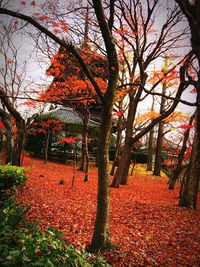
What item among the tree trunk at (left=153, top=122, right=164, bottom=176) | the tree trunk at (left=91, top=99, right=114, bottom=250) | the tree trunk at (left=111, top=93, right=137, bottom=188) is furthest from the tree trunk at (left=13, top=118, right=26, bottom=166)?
the tree trunk at (left=153, top=122, right=164, bottom=176)

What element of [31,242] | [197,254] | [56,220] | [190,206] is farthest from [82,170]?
[31,242]

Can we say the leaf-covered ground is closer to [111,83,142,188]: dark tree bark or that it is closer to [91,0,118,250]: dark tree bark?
[91,0,118,250]: dark tree bark

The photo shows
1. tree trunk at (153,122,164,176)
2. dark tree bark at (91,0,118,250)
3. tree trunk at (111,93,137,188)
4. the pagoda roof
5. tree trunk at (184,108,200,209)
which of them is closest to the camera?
dark tree bark at (91,0,118,250)

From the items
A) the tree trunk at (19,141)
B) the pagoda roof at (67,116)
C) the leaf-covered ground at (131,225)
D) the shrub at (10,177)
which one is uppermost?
the pagoda roof at (67,116)

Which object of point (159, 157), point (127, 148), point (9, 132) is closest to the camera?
point (9, 132)

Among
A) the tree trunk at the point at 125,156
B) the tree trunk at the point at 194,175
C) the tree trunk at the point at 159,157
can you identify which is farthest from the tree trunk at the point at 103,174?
the tree trunk at the point at 159,157

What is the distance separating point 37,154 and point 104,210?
20.5 m

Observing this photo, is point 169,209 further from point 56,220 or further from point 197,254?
point 56,220

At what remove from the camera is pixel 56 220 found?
6555 mm

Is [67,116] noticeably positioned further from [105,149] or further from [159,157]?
[105,149]

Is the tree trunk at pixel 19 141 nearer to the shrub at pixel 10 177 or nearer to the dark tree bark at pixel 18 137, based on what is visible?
the dark tree bark at pixel 18 137

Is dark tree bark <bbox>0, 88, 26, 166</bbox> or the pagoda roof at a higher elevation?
the pagoda roof

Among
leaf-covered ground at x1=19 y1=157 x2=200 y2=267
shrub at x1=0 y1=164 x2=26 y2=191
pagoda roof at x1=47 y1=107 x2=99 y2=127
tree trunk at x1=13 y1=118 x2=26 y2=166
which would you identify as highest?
pagoda roof at x1=47 y1=107 x2=99 y2=127

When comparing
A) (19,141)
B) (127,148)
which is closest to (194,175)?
(127,148)
